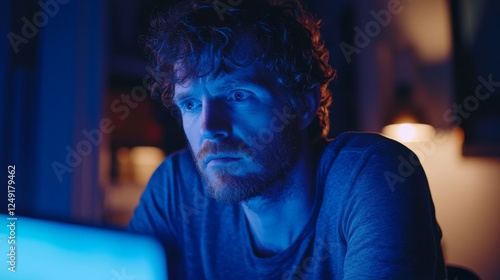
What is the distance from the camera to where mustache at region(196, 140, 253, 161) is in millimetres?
862

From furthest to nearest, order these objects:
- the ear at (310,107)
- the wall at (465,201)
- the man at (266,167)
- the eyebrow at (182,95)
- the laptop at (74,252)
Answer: the wall at (465,201) < the ear at (310,107) < the eyebrow at (182,95) < the man at (266,167) < the laptop at (74,252)

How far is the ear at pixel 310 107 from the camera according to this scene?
107cm

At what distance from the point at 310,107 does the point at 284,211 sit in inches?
11.9

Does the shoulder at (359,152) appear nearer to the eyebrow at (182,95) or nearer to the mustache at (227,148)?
the mustache at (227,148)

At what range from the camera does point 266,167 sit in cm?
90

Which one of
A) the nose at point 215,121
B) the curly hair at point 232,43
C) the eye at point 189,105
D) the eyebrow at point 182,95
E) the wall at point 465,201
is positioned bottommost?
the wall at point 465,201

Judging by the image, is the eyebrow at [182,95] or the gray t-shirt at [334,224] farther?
the eyebrow at [182,95]

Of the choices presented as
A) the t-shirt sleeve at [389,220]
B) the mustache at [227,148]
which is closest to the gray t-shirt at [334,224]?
the t-shirt sleeve at [389,220]

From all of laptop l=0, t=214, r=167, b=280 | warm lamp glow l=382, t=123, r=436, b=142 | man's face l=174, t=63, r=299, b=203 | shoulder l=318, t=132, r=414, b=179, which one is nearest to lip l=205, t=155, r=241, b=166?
man's face l=174, t=63, r=299, b=203

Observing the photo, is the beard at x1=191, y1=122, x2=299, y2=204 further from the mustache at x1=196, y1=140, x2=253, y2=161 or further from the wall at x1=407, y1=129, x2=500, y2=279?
the wall at x1=407, y1=129, x2=500, y2=279

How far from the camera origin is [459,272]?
902mm

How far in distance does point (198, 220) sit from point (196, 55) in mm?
447

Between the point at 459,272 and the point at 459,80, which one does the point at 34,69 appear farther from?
the point at 459,80

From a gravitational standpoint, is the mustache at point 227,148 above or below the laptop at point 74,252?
above
